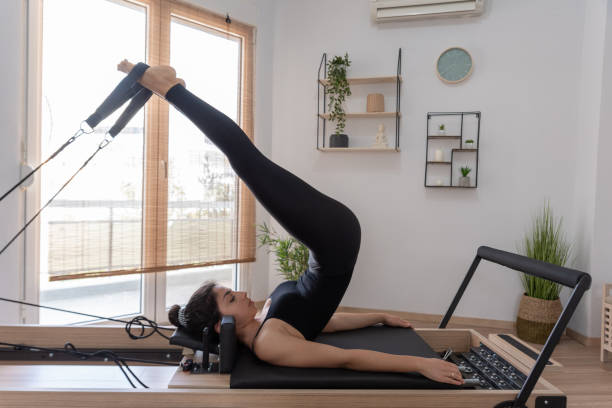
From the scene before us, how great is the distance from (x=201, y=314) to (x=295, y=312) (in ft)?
1.00

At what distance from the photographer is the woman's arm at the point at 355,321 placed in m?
1.58

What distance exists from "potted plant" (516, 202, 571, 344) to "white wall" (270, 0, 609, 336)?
0.57 ft

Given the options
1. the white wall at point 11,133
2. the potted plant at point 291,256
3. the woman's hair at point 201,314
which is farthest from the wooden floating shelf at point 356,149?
the woman's hair at point 201,314

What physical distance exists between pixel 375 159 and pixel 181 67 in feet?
5.70

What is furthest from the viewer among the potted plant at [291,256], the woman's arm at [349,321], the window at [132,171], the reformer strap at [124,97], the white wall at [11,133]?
the potted plant at [291,256]

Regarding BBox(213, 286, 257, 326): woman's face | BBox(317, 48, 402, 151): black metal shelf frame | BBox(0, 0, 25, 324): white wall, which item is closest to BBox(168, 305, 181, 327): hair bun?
BBox(213, 286, 257, 326): woman's face

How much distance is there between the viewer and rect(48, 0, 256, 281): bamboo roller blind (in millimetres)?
2775

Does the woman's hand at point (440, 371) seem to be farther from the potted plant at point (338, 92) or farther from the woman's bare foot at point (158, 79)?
the potted plant at point (338, 92)

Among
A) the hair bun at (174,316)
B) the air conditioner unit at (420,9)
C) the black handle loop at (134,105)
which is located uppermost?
the air conditioner unit at (420,9)

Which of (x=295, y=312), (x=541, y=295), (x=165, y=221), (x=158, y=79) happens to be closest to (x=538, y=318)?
(x=541, y=295)

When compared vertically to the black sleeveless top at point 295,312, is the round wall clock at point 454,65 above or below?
above

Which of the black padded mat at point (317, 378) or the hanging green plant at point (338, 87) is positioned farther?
the hanging green plant at point (338, 87)

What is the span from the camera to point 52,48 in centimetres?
263

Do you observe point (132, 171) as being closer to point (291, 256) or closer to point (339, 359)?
point (291, 256)
